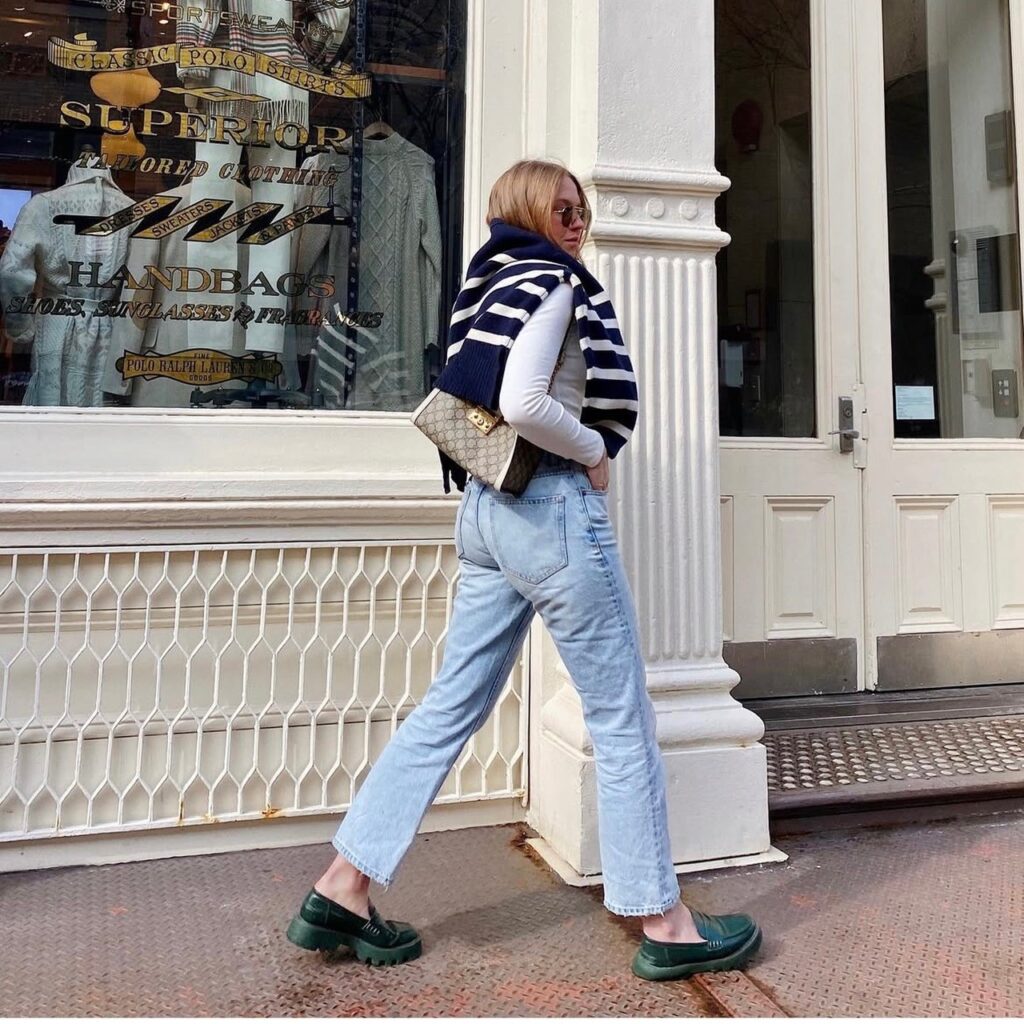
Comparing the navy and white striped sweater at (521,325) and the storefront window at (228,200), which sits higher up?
the storefront window at (228,200)

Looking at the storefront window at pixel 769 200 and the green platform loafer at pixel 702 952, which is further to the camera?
the storefront window at pixel 769 200

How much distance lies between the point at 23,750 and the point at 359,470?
4.09ft

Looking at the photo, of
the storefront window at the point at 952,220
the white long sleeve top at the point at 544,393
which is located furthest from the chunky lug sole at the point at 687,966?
the storefront window at the point at 952,220

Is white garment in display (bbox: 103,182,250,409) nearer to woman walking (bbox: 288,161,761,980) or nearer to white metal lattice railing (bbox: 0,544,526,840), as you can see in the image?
white metal lattice railing (bbox: 0,544,526,840)

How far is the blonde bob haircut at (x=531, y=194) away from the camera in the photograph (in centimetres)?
201

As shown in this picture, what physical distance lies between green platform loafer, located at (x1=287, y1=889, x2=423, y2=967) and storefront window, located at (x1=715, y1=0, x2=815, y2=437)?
257cm

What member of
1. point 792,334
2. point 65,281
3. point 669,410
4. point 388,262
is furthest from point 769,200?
point 65,281

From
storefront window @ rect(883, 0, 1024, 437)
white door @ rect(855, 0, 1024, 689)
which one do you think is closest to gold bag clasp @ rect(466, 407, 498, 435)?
white door @ rect(855, 0, 1024, 689)

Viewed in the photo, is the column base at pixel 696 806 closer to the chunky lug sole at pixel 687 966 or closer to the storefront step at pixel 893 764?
the storefront step at pixel 893 764

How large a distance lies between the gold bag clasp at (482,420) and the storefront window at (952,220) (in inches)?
104

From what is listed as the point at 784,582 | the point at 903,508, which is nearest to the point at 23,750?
the point at 784,582

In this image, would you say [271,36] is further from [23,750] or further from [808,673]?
[808,673]

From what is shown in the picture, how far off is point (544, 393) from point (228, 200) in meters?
1.73

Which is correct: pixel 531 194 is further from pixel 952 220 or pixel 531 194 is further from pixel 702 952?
pixel 952 220
